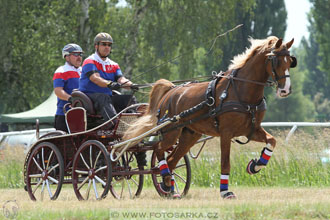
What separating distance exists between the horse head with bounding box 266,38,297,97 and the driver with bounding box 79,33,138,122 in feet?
6.56

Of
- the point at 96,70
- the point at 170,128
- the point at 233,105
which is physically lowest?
the point at 170,128

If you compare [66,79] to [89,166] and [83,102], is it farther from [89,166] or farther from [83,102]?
[89,166]

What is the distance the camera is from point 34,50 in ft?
79.6

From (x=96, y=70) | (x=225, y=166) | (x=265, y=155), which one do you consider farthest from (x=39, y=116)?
(x=265, y=155)

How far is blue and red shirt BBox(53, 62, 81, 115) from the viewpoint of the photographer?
9952mm

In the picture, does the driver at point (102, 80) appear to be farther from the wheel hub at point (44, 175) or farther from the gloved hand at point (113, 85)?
the wheel hub at point (44, 175)

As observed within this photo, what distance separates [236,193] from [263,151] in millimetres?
1319

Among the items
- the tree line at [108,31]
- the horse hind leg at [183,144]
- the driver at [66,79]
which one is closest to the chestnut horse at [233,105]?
the horse hind leg at [183,144]

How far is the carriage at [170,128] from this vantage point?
26.7 feet

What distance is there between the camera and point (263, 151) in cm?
834

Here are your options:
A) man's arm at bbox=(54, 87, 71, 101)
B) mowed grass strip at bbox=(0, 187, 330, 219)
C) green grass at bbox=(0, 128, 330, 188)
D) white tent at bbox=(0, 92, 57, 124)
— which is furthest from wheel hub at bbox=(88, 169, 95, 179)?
white tent at bbox=(0, 92, 57, 124)

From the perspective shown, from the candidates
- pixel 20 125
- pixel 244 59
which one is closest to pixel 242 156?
pixel 244 59

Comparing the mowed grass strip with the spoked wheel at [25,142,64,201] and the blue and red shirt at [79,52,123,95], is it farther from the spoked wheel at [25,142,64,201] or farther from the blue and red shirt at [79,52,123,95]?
the blue and red shirt at [79,52,123,95]

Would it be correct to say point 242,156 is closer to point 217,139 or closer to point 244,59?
point 217,139
